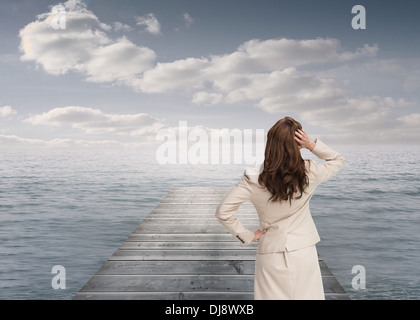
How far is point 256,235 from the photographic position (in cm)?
210

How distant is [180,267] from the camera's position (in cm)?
401

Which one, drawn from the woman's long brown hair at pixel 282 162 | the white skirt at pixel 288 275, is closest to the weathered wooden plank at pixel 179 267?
the white skirt at pixel 288 275

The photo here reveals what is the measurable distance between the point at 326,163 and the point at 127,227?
12.6 metres

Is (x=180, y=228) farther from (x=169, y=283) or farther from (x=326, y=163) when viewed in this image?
(x=326, y=163)

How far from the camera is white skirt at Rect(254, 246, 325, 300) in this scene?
6.63ft

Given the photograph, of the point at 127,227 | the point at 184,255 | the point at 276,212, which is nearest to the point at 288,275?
the point at 276,212

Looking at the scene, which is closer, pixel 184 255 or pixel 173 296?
pixel 173 296

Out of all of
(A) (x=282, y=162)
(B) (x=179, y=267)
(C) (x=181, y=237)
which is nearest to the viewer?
(A) (x=282, y=162)

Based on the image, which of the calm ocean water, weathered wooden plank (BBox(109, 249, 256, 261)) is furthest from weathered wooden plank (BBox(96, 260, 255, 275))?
the calm ocean water

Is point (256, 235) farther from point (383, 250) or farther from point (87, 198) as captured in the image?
point (87, 198)

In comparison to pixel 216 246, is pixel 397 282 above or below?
below

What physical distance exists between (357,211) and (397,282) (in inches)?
384

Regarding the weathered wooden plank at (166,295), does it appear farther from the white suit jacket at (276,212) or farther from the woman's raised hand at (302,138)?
the woman's raised hand at (302,138)
